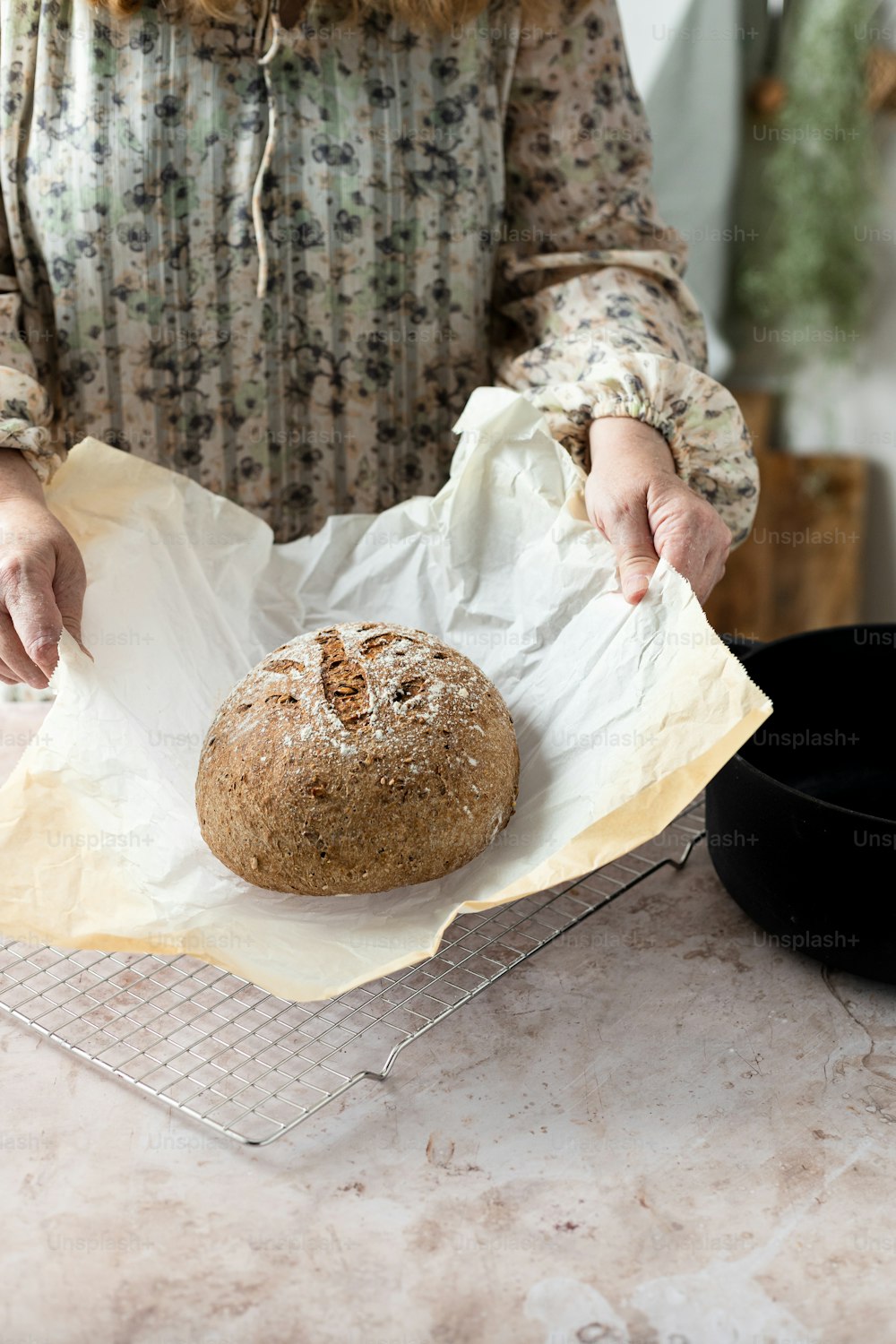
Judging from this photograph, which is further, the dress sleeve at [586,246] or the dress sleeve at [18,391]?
the dress sleeve at [586,246]

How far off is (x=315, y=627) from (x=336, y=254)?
1.52 ft

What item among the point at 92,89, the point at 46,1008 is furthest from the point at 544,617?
the point at 92,89

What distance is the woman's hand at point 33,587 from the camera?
956 millimetres

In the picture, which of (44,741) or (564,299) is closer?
(44,741)

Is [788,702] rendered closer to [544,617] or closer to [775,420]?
[544,617]

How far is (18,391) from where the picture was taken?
3.74ft

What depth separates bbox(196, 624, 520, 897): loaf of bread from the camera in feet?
3.12

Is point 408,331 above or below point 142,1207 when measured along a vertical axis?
above

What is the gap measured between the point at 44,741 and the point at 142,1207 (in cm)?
45

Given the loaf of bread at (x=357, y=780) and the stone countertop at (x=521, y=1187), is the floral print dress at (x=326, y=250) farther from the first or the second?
Answer: the stone countertop at (x=521, y=1187)

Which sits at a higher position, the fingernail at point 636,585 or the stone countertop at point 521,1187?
the fingernail at point 636,585

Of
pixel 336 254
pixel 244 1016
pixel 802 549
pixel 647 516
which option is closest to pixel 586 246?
pixel 336 254

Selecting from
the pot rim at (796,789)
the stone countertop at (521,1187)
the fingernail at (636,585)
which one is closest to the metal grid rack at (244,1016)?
the stone countertop at (521,1187)

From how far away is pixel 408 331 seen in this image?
4.69 ft
